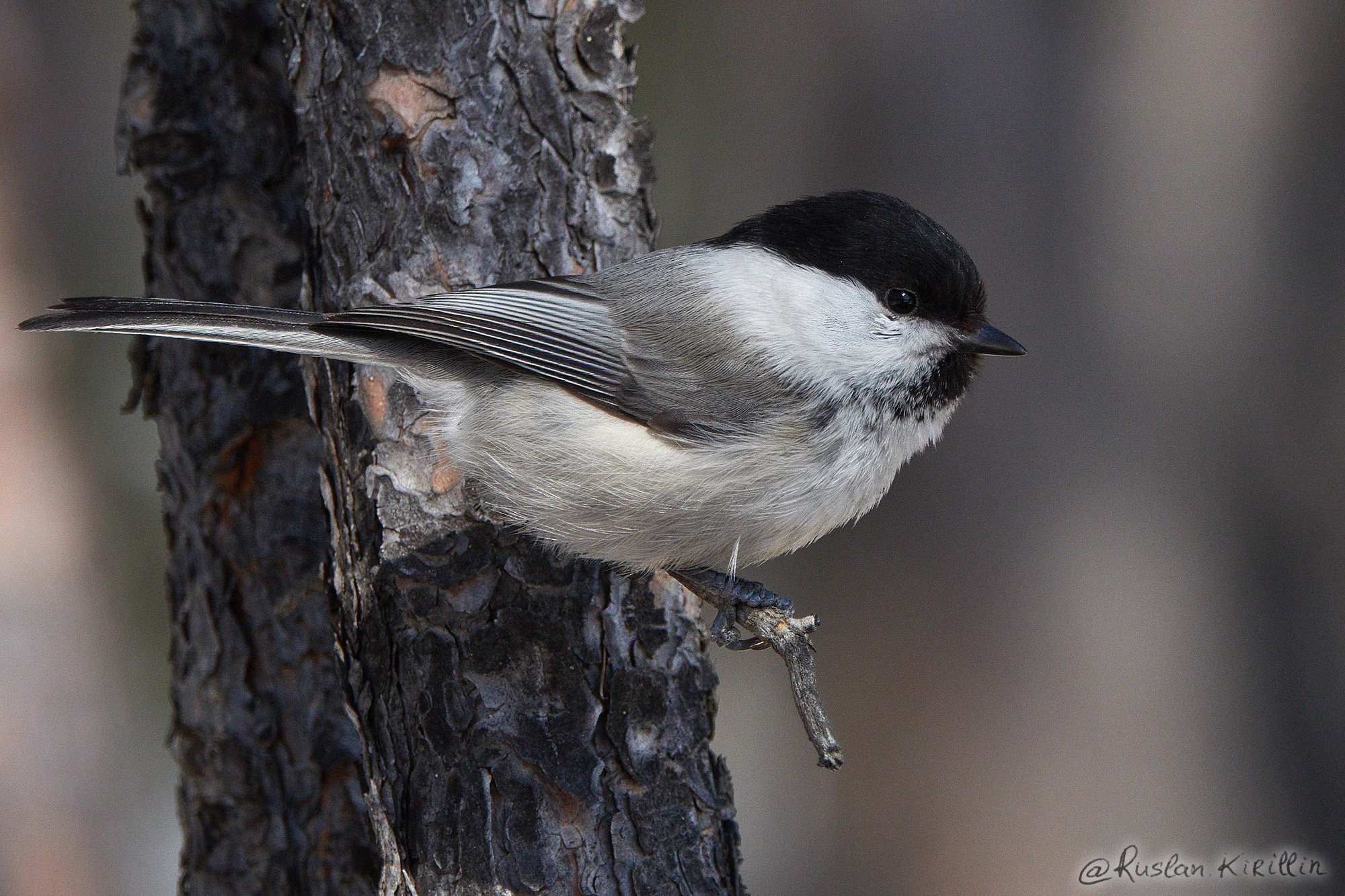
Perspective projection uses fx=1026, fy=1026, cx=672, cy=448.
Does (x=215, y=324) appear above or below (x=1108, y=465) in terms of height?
above

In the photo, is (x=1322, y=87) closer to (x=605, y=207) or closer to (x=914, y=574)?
(x=914, y=574)

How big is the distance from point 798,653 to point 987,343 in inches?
27.4

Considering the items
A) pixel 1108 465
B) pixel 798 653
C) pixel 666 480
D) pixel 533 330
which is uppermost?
pixel 533 330

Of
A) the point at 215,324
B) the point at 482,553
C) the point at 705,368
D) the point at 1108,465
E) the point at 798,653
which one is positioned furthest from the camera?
the point at 1108,465

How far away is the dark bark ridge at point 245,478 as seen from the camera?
2.34 meters

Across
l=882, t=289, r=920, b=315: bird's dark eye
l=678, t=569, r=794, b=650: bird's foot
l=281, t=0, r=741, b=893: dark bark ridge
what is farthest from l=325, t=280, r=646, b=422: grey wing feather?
l=882, t=289, r=920, b=315: bird's dark eye

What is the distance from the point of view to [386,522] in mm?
2031

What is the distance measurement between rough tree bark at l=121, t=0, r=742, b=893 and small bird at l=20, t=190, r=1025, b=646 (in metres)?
0.20

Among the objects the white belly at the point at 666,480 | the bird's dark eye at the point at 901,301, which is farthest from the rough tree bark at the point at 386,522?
the bird's dark eye at the point at 901,301

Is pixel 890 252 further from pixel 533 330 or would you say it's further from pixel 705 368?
pixel 533 330

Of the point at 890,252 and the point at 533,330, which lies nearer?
the point at 890,252

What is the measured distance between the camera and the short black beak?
75.8 inches

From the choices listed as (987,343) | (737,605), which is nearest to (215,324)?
(737,605)
